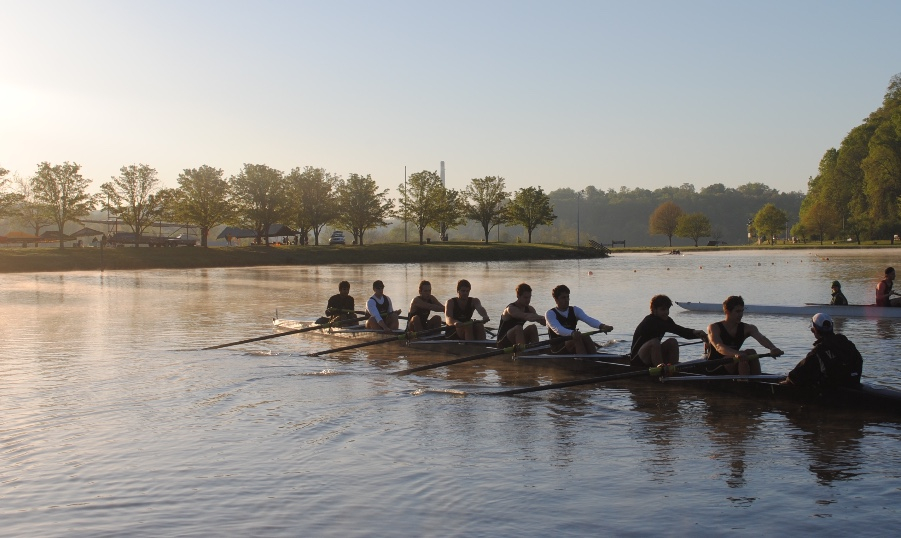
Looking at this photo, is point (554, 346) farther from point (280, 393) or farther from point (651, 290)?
point (651, 290)

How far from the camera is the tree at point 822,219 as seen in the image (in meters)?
135

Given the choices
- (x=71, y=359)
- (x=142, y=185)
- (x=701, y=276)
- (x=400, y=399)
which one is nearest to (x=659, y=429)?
(x=400, y=399)

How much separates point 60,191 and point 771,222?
124 meters

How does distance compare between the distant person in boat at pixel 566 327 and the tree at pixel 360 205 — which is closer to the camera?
the distant person in boat at pixel 566 327

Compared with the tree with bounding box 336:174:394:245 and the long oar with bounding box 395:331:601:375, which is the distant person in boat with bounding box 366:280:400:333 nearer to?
the long oar with bounding box 395:331:601:375

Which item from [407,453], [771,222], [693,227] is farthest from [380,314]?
[693,227]

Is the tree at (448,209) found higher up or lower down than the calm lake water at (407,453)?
higher up

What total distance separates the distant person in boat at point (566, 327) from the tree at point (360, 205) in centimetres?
10440

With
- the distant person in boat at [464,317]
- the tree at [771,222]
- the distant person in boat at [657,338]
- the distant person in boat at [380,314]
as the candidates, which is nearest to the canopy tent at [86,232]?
the distant person in boat at [380,314]

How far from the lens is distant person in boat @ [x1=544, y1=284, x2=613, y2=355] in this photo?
626 inches

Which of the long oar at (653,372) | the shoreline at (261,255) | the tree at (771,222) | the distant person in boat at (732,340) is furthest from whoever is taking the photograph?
the tree at (771,222)

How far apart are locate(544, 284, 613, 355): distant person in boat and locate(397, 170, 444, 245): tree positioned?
352ft

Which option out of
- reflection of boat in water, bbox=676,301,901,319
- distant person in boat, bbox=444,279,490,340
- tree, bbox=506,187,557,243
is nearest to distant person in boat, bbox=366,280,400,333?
distant person in boat, bbox=444,279,490,340

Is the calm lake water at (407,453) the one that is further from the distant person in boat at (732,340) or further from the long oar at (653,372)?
the distant person in boat at (732,340)
